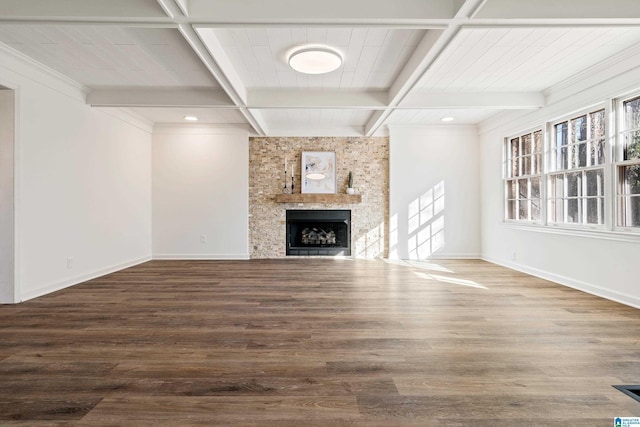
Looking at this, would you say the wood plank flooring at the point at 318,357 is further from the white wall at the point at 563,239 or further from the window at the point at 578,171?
the window at the point at 578,171

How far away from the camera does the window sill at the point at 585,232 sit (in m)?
3.22

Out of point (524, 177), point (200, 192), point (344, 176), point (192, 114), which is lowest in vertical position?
point (200, 192)

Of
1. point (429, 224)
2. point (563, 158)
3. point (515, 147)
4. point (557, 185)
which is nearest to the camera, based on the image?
point (563, 158)

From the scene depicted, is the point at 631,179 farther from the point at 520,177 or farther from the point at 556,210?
the point at 520,177

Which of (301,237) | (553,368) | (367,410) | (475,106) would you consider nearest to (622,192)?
(475,106)

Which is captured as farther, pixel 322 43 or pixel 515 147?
pixel 515 147

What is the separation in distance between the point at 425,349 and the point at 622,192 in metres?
2.94

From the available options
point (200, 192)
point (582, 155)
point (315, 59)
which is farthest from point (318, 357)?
point (200, 192)

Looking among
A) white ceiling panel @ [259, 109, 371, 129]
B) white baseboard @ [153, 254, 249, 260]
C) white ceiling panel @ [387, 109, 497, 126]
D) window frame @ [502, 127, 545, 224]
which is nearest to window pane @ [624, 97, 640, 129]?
window frame @ [502, 127, 545, 224]

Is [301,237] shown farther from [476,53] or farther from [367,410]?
[367,410]

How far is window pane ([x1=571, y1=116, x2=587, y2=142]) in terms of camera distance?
3.94 meters

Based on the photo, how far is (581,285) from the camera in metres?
3.83

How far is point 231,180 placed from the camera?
6.29 m

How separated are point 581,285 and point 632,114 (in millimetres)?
1935
